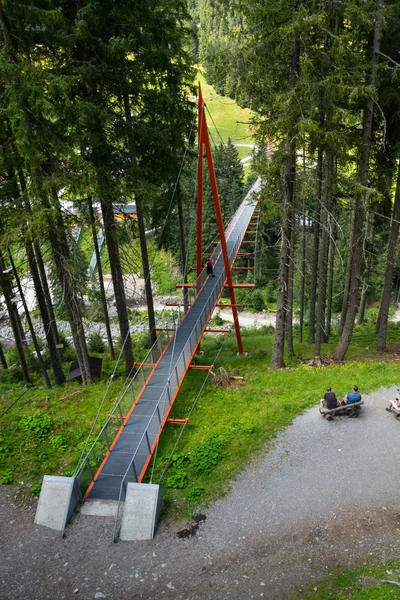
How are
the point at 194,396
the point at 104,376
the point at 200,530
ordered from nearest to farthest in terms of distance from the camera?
the point at 200,530 < the point at 194,396 < the point at 104,376

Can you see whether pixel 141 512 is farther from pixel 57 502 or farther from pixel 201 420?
pixel 201 420

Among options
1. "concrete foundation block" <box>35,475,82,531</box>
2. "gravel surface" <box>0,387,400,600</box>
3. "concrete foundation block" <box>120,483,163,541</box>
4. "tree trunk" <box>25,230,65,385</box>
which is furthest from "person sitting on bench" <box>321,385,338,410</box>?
"tree trunk" <box>25,230,65,385</box>

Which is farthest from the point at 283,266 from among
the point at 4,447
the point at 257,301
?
the point at 257,301

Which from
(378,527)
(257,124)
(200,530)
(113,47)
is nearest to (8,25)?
(113,47)

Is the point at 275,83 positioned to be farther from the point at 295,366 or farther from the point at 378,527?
the point at 378,527

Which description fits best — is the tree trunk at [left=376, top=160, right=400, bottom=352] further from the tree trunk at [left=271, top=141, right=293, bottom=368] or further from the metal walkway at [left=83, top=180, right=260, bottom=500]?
the metal walkway at [left=83, top=180, right=260, bottom=500]
